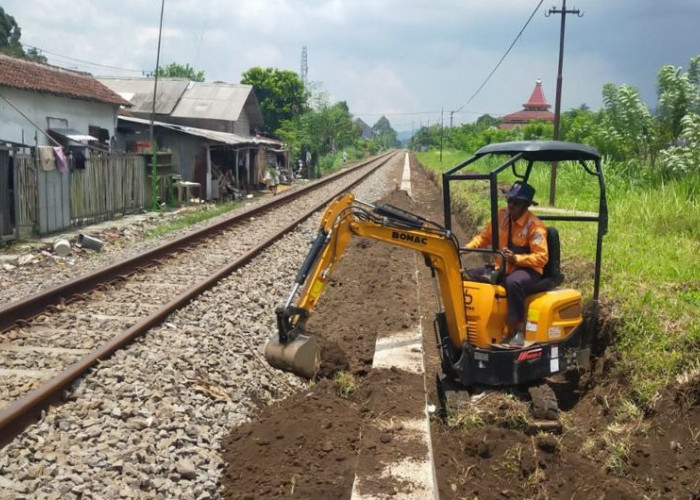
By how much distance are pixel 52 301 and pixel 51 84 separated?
15.5 m

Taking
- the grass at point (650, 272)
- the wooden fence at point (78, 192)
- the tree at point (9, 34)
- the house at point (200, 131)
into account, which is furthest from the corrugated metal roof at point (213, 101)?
the tree at point (9, 34)

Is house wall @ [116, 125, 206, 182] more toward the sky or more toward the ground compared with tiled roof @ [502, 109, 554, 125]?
more toward the ground

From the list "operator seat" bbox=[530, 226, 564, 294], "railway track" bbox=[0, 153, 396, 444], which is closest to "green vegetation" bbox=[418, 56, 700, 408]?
"operator seat" bbox=[530, 226, 564, 294]

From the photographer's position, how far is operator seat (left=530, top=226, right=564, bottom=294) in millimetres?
6266

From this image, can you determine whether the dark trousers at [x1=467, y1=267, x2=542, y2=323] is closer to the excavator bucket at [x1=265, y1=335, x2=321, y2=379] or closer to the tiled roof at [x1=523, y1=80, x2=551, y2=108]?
the excavator bucket at [x1=265, y1=335, x2=321, y2=379]

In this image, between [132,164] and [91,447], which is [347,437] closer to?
[91,447]

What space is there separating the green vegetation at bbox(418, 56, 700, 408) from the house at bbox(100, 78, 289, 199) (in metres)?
10.3

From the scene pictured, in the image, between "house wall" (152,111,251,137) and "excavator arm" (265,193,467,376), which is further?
"house wall" (152,111,251,137)

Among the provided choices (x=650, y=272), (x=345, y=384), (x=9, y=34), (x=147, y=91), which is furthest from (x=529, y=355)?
(x=9, y=34)

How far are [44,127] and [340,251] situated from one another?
60.9 ft

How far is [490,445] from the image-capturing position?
18.2 ft

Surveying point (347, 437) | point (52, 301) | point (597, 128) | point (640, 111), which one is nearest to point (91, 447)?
point (347, 437)

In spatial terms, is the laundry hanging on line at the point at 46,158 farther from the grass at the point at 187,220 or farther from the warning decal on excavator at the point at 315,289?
the warning decal on excavator at the point at 315,289

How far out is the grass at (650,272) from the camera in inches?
239
